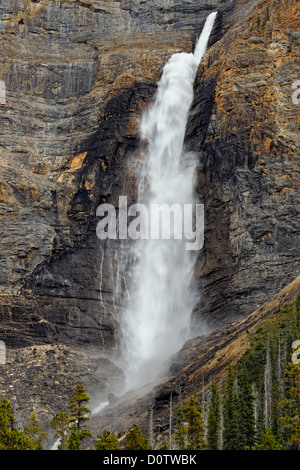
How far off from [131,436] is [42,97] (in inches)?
2766

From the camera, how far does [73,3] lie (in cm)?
11388

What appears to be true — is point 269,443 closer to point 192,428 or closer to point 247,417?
point 247,417

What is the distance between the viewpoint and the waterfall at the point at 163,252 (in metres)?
79.1

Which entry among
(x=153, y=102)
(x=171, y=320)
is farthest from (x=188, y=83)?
(x=171, y=320)

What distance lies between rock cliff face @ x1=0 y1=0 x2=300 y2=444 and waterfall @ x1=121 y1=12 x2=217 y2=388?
1.94 meters

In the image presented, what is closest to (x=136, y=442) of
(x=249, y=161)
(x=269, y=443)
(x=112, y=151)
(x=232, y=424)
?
(x=232, y=424)

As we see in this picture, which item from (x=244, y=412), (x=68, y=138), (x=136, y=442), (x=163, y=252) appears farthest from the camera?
(x=68, y=138)

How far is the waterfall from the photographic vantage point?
79062 millimetres

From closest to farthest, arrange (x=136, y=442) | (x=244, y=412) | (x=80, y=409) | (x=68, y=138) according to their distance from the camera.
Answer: (x=136, y=442) → (x=244, y=412) → (x=80, y=409) → (x=68, y=138)

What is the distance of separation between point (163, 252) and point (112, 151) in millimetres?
16312

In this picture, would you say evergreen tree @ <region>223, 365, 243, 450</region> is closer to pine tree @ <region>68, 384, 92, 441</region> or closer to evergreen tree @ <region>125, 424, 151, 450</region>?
evergreen tree @ <region>125, 424, 151, 450</region>

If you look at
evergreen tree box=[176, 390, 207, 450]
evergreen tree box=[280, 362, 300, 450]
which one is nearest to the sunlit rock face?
evergreen tree box=[176, 390, 207, 450]

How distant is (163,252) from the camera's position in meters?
86.2

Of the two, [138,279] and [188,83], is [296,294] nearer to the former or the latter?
[138,279]
